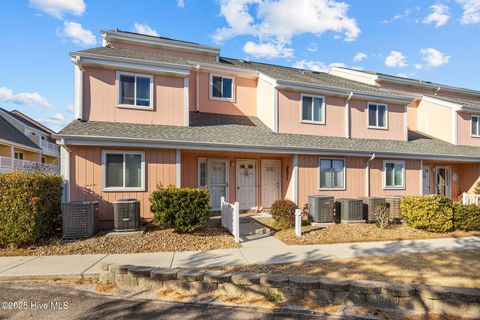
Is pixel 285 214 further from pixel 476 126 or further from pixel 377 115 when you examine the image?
pixel 476 126

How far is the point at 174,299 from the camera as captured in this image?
446 centimetres

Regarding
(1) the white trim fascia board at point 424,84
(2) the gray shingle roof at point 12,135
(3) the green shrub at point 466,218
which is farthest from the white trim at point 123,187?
(2) the gray shingle roof at point 12,135

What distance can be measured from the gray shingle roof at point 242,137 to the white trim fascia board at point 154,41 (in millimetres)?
4447

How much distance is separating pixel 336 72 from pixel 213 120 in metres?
13.1

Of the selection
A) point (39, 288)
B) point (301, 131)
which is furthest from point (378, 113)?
point (39, 288)

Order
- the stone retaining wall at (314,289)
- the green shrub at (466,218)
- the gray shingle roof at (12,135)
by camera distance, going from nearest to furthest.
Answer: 1. the stone retaining wall at (314,289)
2. the green shrub at (466,218)
3. the gray shingle roof at (12,135)

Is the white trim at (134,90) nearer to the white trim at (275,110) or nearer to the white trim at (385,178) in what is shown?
the white trim at (275,110)

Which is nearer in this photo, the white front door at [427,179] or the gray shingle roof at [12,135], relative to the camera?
the white front door at [427,179]

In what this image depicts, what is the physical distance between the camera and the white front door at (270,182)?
40.9 feet

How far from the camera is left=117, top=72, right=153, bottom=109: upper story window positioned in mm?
10219

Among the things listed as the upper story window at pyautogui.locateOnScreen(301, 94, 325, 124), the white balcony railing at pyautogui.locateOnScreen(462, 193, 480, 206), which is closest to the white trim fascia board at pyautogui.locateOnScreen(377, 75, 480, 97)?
the upper story window at pyautogui.locateOnScreen(301, 94, 325, 124)

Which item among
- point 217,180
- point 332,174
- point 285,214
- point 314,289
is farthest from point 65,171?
point 332,174

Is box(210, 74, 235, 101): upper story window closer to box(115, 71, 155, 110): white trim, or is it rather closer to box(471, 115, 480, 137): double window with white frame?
box(115, 71, 155, 110): white trim

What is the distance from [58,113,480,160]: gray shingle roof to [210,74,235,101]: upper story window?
1.07 m
